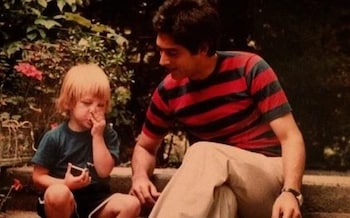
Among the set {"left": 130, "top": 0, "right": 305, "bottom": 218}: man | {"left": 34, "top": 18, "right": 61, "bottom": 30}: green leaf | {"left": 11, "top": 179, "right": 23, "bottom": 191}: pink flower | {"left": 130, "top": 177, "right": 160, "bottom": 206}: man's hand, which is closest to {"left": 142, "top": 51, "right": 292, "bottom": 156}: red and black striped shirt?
{"left": 130, "top": 0, "right": 305, "bottom": 218}: man

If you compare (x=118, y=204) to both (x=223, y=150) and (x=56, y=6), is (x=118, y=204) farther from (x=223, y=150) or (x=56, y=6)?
(x=56, y=6)

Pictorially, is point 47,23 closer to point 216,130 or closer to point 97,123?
point 97,123

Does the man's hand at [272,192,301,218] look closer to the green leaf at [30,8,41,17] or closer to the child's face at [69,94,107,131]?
the child's face at [69,94,107,131]

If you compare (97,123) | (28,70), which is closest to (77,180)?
(97,123)

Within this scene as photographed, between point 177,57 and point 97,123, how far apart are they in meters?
0.40

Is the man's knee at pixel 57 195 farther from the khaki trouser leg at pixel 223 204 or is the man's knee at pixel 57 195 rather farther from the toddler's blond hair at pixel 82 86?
the khaki trouser leg at pixel 223 204

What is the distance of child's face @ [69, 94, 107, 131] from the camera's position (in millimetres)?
2725

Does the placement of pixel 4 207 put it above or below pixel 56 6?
below

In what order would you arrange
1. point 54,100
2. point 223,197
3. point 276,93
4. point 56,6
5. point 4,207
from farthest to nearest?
point 56,6 → point 54,100 → point 4,207 → point 276,93 → point 223,197

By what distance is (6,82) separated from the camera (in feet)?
12.0

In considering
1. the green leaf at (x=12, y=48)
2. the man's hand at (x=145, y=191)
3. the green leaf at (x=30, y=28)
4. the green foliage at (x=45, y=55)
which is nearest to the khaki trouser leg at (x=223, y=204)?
the man's hand at (x=145, y=191)

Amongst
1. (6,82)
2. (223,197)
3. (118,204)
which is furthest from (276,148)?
(6,82)

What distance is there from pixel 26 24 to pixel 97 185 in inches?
58.7

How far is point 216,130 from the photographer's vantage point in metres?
2.61
